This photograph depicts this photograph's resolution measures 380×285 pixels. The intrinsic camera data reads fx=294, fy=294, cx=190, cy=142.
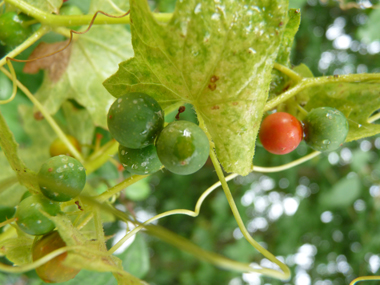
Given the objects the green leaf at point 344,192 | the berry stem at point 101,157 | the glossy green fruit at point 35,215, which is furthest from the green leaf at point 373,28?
the glossy green fruit at point 35,215

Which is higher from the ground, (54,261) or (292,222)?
(54,261)

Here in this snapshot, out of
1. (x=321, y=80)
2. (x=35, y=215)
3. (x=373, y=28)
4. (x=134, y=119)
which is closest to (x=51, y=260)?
(x=35, y=215)

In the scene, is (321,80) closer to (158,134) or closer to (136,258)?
(158,134)

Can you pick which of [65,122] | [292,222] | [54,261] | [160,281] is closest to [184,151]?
[54,261]

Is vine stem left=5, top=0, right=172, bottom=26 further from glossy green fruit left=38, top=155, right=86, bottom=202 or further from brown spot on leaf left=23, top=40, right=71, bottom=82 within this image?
glossy green fruit left=38, top=155, right=86, bottom=202

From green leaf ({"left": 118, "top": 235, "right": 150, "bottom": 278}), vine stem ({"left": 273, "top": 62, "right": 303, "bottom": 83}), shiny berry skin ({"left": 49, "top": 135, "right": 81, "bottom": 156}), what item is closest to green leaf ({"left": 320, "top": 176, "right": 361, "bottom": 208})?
green leaf ({"left": 118, "top": 235, "right": 150, "bottom": 278})

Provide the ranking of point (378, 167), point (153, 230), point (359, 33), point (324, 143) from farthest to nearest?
point (378, 167), point (359, 33), point (324, 143), point (153, 230)

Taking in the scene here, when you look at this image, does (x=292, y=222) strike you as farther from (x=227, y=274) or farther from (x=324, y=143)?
(x=324, y=143)
